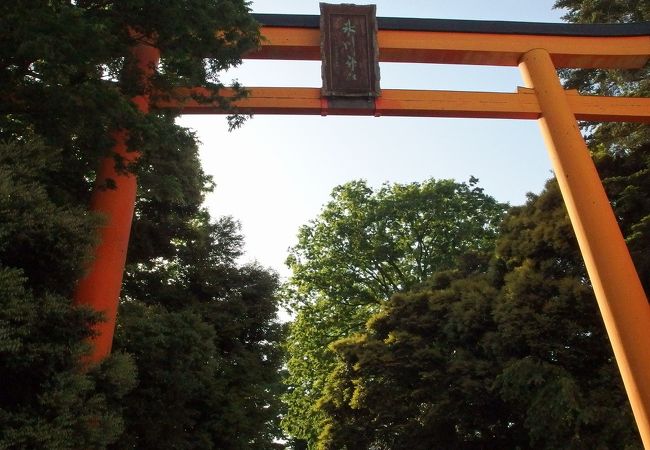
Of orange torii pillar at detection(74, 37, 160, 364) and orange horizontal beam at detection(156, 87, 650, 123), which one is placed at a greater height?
orange horizontal beam at detection(156, 87, 650, 123)

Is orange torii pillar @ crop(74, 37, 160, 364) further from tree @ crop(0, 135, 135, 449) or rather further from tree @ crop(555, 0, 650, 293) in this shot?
tree @ crop(555, 0, 650, 293)

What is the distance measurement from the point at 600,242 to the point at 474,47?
3.29 metres

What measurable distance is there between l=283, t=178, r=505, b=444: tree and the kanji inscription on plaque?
1163 centimetres

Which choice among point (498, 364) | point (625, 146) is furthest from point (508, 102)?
point (498, 364)

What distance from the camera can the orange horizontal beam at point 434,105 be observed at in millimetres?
7062

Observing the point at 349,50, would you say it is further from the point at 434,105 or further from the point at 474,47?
the point at 474,47

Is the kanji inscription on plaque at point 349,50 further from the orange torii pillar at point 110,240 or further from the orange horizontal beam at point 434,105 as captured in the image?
the orange torii pillar at point 110,240

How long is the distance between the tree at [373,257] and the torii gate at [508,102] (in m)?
10.5

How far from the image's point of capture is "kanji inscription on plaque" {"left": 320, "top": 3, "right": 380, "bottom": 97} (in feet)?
23.5

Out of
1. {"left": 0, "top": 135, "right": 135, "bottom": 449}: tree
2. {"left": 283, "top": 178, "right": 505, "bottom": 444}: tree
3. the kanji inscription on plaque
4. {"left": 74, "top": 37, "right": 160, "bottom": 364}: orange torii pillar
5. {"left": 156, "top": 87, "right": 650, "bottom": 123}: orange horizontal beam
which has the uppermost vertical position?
{"left": 283, "top": 178, "right": 505, "bottom": 444}: tree

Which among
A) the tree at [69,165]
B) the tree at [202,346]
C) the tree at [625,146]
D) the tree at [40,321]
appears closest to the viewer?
the tree at [40,321]

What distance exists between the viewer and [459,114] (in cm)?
750

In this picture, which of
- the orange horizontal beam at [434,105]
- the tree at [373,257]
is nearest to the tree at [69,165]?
the orange horizontal beam at [434,105]

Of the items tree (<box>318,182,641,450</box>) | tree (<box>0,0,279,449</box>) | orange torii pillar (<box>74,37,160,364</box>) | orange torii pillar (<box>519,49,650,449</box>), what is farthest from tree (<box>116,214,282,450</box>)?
orange torii pillar (<box>519,49,650,449</box>)
